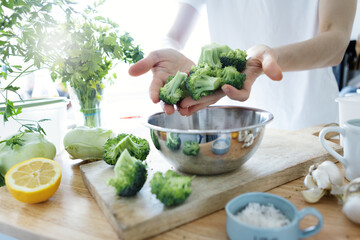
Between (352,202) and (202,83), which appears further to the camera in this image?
(202,83)

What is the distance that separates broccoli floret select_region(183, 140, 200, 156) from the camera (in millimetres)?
845

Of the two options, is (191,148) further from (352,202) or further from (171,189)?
(352,202)

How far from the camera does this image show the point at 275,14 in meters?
1.81

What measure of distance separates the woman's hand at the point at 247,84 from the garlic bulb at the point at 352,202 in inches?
14.9

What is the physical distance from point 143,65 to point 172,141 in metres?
0.44

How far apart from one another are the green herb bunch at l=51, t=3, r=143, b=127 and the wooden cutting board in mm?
389

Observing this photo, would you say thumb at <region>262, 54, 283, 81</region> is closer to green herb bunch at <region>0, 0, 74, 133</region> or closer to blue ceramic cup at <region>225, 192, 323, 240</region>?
blue ceramic cup at <region>225, 192, 323, 240</region>

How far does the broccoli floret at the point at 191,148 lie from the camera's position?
0.84m

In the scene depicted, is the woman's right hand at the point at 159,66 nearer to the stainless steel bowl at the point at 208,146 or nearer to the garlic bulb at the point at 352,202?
the stainless steel bowl at the point at 208,146

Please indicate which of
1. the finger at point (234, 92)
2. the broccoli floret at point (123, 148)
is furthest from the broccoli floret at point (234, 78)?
the broccoli floret at point (123, 148)

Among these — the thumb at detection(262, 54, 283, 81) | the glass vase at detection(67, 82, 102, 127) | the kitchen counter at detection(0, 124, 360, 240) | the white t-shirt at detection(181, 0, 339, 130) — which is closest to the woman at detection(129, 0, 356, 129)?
the white t-shirt at detection(181, 0, 339, 130)

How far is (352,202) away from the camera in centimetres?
68

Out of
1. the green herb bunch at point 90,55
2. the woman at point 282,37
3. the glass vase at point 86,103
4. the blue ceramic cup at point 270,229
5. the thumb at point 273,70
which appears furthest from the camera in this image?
the woman at point 282,37

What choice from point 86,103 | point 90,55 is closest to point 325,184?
point 90,55
